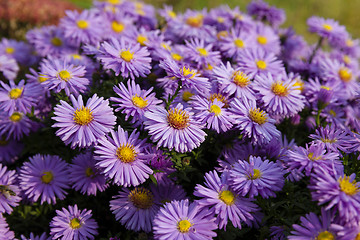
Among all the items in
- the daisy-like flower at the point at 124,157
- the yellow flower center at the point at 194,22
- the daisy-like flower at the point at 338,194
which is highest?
the yellow flower center at the point at 194,22

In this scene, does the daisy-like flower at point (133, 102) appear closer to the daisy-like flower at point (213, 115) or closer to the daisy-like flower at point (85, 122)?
the daisy-like flower at point (85, 122)

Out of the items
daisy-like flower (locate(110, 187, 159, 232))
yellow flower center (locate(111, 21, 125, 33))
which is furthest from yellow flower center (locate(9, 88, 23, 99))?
yellow flower center (locate(111, 21, 125, 33))

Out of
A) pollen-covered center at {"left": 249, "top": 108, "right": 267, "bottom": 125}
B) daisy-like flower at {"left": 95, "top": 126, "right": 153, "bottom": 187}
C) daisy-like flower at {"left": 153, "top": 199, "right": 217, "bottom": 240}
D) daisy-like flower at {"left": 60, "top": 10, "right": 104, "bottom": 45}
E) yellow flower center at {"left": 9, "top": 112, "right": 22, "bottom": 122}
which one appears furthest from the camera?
daisy-like flower at {"left": 60, "top": 10, "right": 104, "bottom": 45}

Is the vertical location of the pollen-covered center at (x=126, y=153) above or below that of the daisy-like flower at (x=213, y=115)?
below

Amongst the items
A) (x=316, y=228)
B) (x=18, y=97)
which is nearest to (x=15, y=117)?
(x=18, y=97)

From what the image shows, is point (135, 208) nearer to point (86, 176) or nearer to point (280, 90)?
point (86, 176)

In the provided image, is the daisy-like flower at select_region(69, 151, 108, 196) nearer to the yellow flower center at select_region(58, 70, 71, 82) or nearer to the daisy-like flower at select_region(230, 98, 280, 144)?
the yellow flower center at select_region(58, 70, 71, 82)

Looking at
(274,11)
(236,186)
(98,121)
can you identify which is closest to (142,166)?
(98,121)

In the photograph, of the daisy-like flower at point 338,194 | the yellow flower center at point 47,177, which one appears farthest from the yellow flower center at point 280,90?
the yellow flower center at point 47,177
